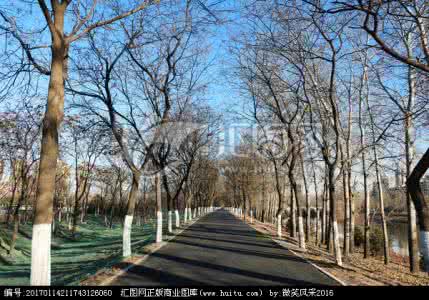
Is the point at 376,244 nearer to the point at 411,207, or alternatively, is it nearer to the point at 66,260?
the point at 411,207

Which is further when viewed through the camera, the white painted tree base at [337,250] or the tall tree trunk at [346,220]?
the tall tree trunk at [346,220]

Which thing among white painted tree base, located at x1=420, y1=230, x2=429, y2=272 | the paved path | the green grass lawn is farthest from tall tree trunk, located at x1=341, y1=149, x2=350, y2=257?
white painted tree base, located at x1=420, y1=230, x2=429, y2=272

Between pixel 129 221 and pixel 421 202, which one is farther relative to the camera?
pixel 129 221

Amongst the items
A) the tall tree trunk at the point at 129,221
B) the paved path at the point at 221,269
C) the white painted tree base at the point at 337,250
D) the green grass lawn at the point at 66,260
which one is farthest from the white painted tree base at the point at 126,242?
the white painted tree base at the point at 337,250

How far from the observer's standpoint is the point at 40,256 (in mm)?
6871

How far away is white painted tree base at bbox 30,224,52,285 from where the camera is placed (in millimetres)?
6766

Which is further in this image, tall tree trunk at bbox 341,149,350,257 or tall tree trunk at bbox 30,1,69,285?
tall tree trunk at bbox 341,149,350,257

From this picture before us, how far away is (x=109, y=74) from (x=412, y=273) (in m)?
14.4

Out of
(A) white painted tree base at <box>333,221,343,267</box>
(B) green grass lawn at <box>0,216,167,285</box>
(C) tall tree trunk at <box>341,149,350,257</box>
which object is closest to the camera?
(B) green grass lawn at <box>0,216,167,285</box>

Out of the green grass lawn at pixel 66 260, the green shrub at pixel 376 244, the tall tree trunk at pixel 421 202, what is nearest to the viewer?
the tall tree trunk at pixel 421 202

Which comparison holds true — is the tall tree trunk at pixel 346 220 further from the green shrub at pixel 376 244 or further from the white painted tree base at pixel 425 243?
the white painted tree base at pixel 425 243

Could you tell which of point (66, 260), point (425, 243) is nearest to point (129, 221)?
point (66, 260)

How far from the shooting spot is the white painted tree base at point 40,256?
22.2 ft

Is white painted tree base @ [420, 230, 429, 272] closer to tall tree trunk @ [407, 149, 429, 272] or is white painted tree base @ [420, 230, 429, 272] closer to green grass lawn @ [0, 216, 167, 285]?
tall tree trunk @ [407, 149, 429, 272]
